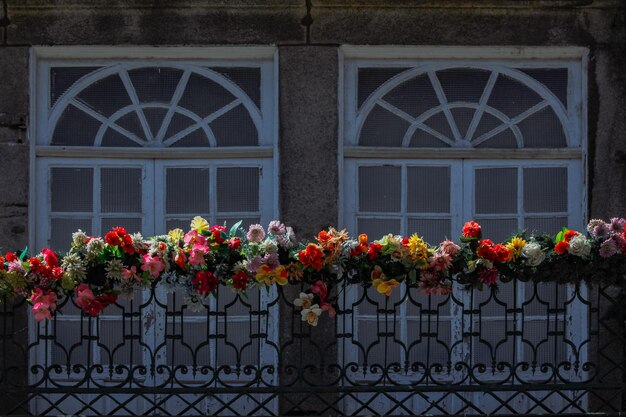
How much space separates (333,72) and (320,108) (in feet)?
0.89

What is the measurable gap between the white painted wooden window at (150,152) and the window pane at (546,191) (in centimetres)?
182

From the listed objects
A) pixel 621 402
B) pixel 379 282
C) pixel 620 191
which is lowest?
pixel 621 402

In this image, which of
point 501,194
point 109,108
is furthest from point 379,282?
point 109,108

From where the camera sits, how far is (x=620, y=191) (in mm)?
9156

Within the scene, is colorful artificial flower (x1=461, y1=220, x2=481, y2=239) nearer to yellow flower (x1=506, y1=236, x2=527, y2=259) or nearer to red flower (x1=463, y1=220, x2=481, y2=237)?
red flower (x1=463, y1=220, x2=481, y2=237)

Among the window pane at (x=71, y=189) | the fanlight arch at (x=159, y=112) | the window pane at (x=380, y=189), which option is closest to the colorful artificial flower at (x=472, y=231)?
the window pane at (x=380, y=189)

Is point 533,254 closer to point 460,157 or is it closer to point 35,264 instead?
point 460,157

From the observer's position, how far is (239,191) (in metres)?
9.26

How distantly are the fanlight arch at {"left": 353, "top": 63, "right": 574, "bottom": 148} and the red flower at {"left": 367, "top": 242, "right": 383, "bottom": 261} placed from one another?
156 cm

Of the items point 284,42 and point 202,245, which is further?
point 284,42

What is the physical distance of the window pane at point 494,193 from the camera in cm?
925

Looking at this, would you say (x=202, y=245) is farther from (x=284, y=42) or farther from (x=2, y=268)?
(x=284, y=42)

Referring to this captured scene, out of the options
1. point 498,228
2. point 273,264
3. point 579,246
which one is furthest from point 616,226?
point 273,264

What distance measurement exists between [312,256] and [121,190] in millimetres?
2034
